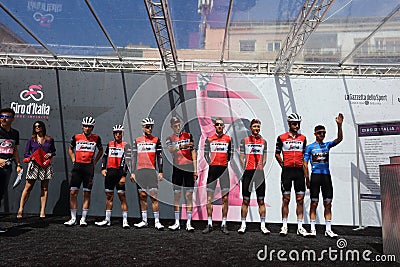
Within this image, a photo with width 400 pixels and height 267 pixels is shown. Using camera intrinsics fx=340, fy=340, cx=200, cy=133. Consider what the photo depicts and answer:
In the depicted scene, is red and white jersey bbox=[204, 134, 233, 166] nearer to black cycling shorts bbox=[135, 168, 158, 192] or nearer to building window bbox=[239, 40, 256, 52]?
black cycling shorts bbox=[135, 168, 158, 192]

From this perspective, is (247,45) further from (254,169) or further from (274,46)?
(254,169)

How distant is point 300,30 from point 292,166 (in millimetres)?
2148

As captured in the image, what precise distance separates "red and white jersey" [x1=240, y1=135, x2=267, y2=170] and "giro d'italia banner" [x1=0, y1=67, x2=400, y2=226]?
3.88 ft

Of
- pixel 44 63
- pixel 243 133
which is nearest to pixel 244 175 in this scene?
pixel 243 133

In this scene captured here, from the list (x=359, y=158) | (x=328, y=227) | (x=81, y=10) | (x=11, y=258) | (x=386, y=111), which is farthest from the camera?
(x=386, y=111)

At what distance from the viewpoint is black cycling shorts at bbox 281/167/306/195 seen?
479 cm

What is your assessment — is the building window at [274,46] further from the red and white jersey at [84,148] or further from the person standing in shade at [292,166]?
the red and white jersey at [84,148]

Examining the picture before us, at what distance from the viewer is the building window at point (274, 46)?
597 cm

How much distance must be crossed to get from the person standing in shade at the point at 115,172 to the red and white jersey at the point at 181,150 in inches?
29.0

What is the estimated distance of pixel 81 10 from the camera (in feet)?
17.1

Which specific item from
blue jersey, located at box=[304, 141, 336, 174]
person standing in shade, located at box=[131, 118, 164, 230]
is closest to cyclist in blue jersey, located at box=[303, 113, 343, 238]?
blue jersey, located at box=[304, 141, 336, 174]

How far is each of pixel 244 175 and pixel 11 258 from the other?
10.1 ft

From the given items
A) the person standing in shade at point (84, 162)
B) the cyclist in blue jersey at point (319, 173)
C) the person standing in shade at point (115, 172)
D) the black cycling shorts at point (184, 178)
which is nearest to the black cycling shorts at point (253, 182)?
the cyclist in blue jersey at point (319, 173)

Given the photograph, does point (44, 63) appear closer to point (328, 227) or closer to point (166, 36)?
point (166, 36)
